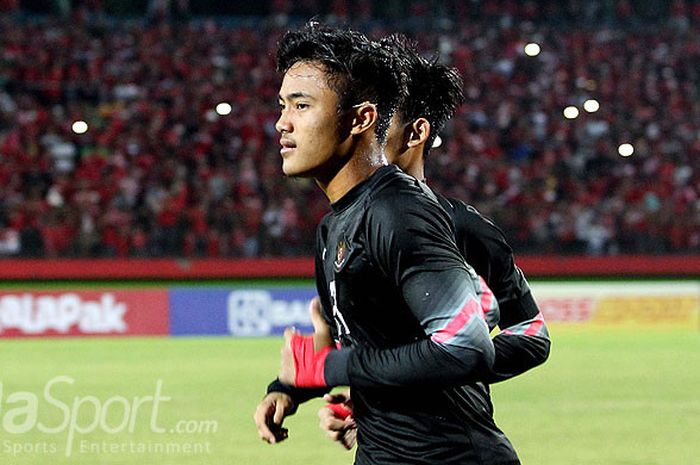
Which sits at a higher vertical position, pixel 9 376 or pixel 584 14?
pixel 584 14

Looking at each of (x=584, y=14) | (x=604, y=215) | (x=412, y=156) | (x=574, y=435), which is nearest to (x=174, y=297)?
(x=604, y=215)

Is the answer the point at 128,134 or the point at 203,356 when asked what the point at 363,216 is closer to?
the point at 203,356

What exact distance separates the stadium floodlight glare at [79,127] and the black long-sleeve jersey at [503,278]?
48.8ft

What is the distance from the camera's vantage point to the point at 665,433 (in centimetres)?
858

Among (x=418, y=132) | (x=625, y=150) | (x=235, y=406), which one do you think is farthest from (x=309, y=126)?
(x=625, y=150)

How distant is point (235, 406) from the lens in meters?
9.89

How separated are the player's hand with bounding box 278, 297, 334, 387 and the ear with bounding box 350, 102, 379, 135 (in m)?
0.54

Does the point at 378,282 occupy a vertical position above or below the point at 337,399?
above

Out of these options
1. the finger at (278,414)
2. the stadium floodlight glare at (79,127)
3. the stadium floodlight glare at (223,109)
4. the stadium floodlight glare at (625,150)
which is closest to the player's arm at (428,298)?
the finger at (278,414)

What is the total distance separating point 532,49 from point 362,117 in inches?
754

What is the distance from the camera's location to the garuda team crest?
9.34 ft

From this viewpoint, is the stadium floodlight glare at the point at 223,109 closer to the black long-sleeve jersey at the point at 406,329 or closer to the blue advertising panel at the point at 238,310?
the blue advertising panel at the point at 238,310

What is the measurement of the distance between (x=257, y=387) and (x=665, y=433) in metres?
4.17

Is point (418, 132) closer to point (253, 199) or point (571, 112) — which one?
point (253, 199)
